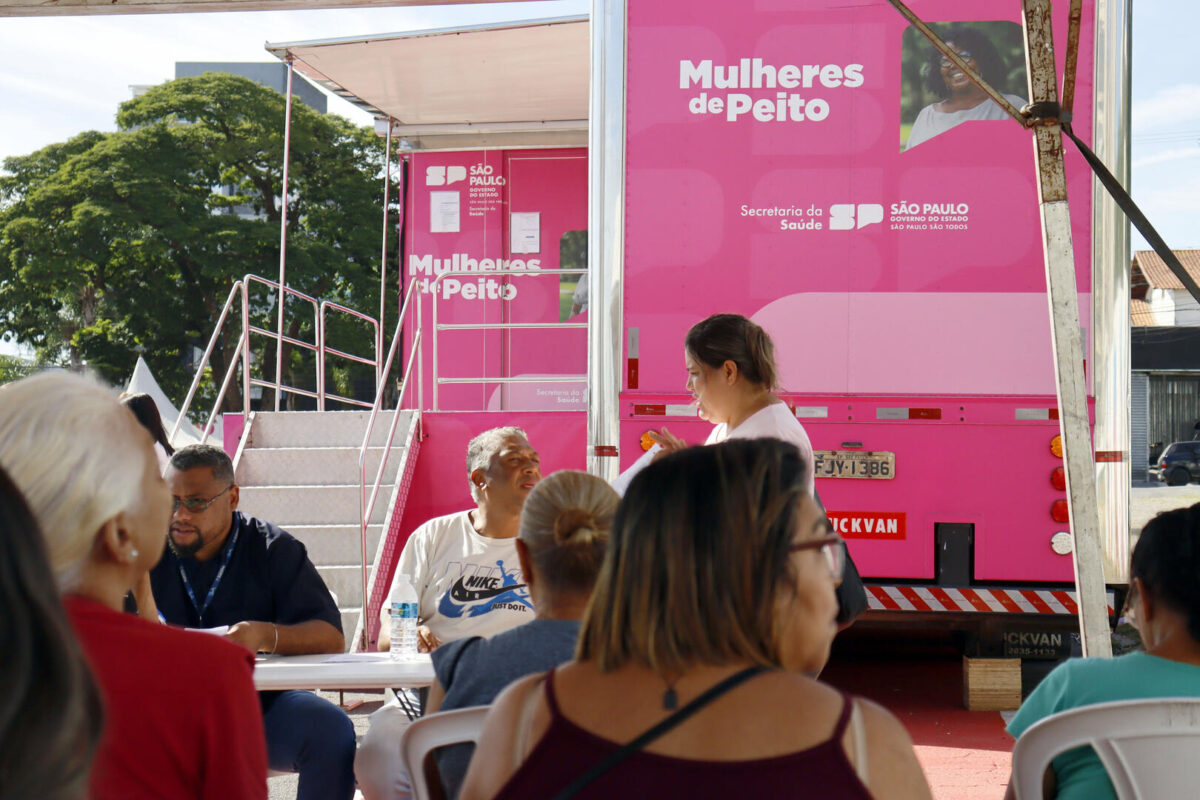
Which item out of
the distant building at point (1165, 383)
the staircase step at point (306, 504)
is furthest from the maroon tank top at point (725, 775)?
the distant building at point (1165, 383)

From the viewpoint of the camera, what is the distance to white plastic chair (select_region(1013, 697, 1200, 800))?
1.89 metres

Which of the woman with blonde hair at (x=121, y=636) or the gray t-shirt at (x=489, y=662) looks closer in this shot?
the woman with blonde hair at (x=121, y=636)

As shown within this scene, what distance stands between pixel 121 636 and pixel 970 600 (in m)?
4.36

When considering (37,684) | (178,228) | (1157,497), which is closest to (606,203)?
(37,684)

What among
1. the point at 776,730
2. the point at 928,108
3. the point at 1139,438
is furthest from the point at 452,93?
the point at 1139,438

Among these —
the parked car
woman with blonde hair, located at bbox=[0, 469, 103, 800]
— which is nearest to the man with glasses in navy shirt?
woman with blonde hair, located at bbox=[0, 469, 103, 800]

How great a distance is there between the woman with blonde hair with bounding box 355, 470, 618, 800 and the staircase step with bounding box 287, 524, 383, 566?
15.0ft

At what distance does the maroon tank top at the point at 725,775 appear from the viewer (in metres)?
1.36

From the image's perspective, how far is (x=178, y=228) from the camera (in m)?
24.9

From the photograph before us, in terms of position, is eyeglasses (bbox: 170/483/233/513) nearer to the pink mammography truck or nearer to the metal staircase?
the pink mammography truck

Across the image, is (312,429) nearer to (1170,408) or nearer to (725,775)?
(725,775)

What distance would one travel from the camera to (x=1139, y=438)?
1359 inches

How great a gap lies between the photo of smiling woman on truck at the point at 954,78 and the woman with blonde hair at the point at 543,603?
3.51m

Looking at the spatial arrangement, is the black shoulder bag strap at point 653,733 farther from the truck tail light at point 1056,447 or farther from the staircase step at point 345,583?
the staircase step at point 345,583
